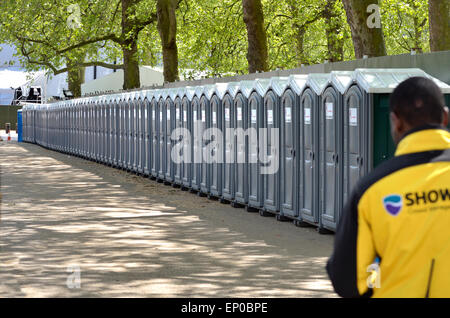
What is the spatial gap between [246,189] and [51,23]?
2512cm

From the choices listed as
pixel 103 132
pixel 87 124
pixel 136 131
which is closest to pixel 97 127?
pixel 103 132

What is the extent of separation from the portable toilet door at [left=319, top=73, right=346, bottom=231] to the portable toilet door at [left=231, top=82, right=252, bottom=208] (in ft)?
8.66

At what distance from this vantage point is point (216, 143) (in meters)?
15.0

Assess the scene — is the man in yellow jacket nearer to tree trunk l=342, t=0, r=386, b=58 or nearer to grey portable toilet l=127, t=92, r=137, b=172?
tree trunk l=342, t=0, r=386, b=58

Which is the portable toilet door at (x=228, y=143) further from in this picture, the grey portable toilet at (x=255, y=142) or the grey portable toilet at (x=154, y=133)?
the grey portable toilet at (x=154, y=133)

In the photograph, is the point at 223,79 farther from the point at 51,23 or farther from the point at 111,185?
the point at 51,23

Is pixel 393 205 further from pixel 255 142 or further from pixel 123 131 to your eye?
pixel 123 131

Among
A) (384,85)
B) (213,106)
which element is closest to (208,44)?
(213,106)

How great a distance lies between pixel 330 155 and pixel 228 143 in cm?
384

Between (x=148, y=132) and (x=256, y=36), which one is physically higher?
(x=256, y=36)

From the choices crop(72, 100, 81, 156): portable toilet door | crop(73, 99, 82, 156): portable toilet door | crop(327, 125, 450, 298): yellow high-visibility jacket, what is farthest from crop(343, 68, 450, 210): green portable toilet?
crop(72, 100, 81, 156): portable toilet door

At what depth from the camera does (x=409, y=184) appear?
8.70ft

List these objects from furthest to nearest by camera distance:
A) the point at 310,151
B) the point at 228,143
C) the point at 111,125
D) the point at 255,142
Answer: the point at 111,125
the point at 228,143
the point at 255,142
the point at 310,151

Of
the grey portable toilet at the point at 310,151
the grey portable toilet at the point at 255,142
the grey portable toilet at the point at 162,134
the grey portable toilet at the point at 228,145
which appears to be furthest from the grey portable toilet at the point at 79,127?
the grey portable toilet at the point at 310,151
